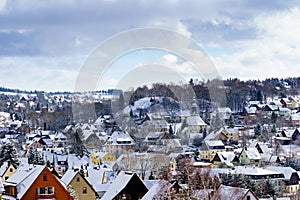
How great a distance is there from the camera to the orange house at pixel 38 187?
1862 centimetres

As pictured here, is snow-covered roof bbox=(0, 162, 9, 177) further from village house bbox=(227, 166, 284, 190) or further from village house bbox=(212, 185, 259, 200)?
village house bbox=(212, 185, 259, 200)

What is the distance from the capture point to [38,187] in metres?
18.8

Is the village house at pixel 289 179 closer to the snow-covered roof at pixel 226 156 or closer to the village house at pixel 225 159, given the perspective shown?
the village house at pixel 225 159

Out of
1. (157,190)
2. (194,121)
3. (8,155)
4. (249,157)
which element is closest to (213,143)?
(249,157)

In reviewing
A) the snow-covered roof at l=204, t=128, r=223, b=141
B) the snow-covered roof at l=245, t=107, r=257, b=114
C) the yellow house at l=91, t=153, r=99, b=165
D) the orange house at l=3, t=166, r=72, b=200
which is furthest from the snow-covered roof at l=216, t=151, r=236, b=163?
→ the snow-covered roof at l=245, t=107, r=257, b=114

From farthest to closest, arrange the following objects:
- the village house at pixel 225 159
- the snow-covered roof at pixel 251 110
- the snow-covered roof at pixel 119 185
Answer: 1. the snow-covered roof at pixel 251 110
2. the village house at pixel 225 159
3. the snow-covered roof at pixel 119 185

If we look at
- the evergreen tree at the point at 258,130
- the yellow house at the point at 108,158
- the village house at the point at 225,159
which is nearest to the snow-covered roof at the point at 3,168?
the yellow house at the point at 108,158

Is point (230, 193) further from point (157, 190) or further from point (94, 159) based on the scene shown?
point (94, 159)

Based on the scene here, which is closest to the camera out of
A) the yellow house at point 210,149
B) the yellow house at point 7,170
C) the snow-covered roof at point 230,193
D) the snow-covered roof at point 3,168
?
the snow-covered roof at point 230,193

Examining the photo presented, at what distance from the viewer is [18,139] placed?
56.6 m

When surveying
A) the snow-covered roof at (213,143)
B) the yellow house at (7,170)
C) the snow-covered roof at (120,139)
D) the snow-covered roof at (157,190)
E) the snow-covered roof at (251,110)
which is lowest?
the snow-covered roof at (157,190)

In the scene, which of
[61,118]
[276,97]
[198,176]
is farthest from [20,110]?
[198,176]

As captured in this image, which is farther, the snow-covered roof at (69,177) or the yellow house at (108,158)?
the yellow house at (108,158)

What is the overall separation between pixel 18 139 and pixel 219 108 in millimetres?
20023
